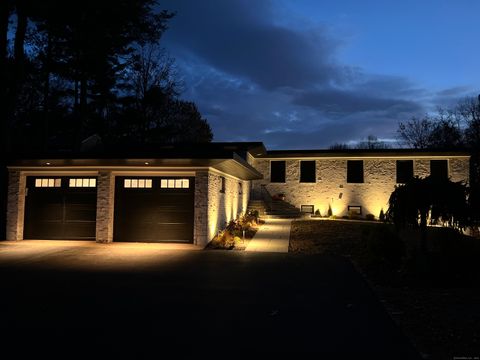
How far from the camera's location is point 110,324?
16.6ft

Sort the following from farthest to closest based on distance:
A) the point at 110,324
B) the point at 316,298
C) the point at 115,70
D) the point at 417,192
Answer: the point at 115,70
the point at 417,192
the point at 316,298
the point at 110,324

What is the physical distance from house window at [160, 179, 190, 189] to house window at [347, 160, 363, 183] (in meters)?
14.2

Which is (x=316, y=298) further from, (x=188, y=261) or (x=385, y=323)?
(x=188, y=261)

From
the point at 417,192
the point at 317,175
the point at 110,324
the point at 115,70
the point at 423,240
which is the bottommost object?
Result: the point at 110,324

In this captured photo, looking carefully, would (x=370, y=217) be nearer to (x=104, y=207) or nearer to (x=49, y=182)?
(x=104, y=207)

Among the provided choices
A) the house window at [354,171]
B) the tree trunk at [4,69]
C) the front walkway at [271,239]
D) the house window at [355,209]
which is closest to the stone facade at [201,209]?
the front walkway at [271,239]

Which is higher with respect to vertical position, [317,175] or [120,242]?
[317,175]

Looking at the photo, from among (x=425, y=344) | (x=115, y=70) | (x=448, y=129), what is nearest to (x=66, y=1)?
(x=115, y=70)

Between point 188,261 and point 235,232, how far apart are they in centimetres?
487

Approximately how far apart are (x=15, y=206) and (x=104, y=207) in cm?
356

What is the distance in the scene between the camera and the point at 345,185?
23.9 m

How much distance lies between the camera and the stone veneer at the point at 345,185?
23.3 m

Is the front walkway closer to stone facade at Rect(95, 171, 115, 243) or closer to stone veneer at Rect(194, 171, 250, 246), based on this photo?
stone veneer at Rect(194, 171, 250, 246)

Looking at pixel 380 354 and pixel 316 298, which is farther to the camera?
pixel 316 298
